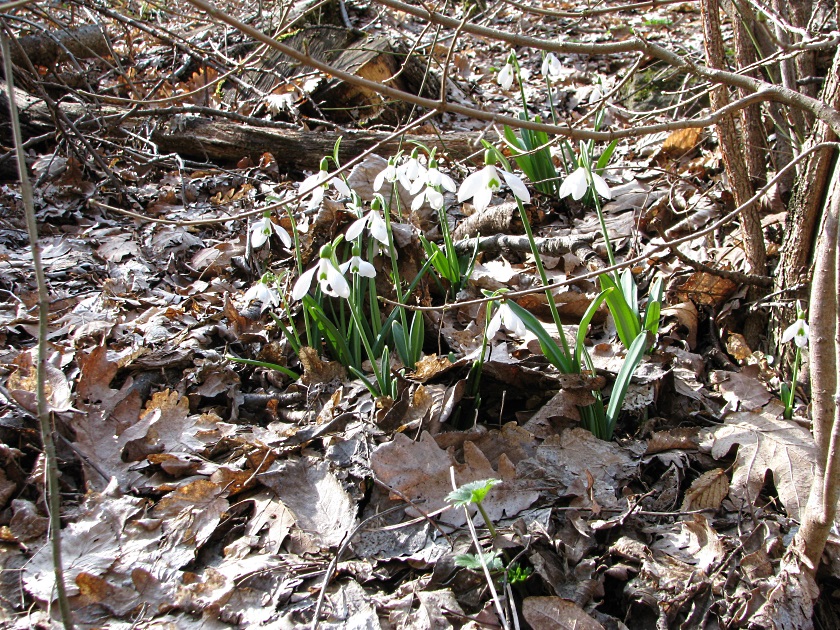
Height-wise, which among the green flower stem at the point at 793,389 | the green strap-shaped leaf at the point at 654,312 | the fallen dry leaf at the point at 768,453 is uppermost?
the green strap-shaped leaf at the point at 654,312

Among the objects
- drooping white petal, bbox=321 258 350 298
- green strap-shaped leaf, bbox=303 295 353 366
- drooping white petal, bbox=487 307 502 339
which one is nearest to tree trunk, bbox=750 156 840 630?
drooping white petal, bbox=487 307 502 339

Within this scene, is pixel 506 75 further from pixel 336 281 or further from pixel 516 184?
pixel 336 281

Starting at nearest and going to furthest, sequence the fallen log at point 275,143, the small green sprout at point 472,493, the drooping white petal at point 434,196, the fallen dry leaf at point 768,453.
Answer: the small green sprout at point 472,493, the fallen dry leaf at point 768,453, the drooping white petal at point 434,196, the fallen log at point 275,143

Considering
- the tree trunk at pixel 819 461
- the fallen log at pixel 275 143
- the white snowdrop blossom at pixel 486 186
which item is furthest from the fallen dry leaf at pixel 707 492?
the fallen log at pixel 275 143

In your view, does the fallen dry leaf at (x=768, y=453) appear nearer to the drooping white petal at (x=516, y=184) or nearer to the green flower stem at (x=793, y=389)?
the green flower stem at (x=793, y=389)

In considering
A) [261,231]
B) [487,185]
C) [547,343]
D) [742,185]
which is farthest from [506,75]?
[547,343]

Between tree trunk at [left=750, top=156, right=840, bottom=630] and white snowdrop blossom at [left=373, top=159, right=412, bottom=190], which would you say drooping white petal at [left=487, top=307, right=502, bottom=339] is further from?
tree trunk at [left=750, top=156, right=840, bottom=630]
